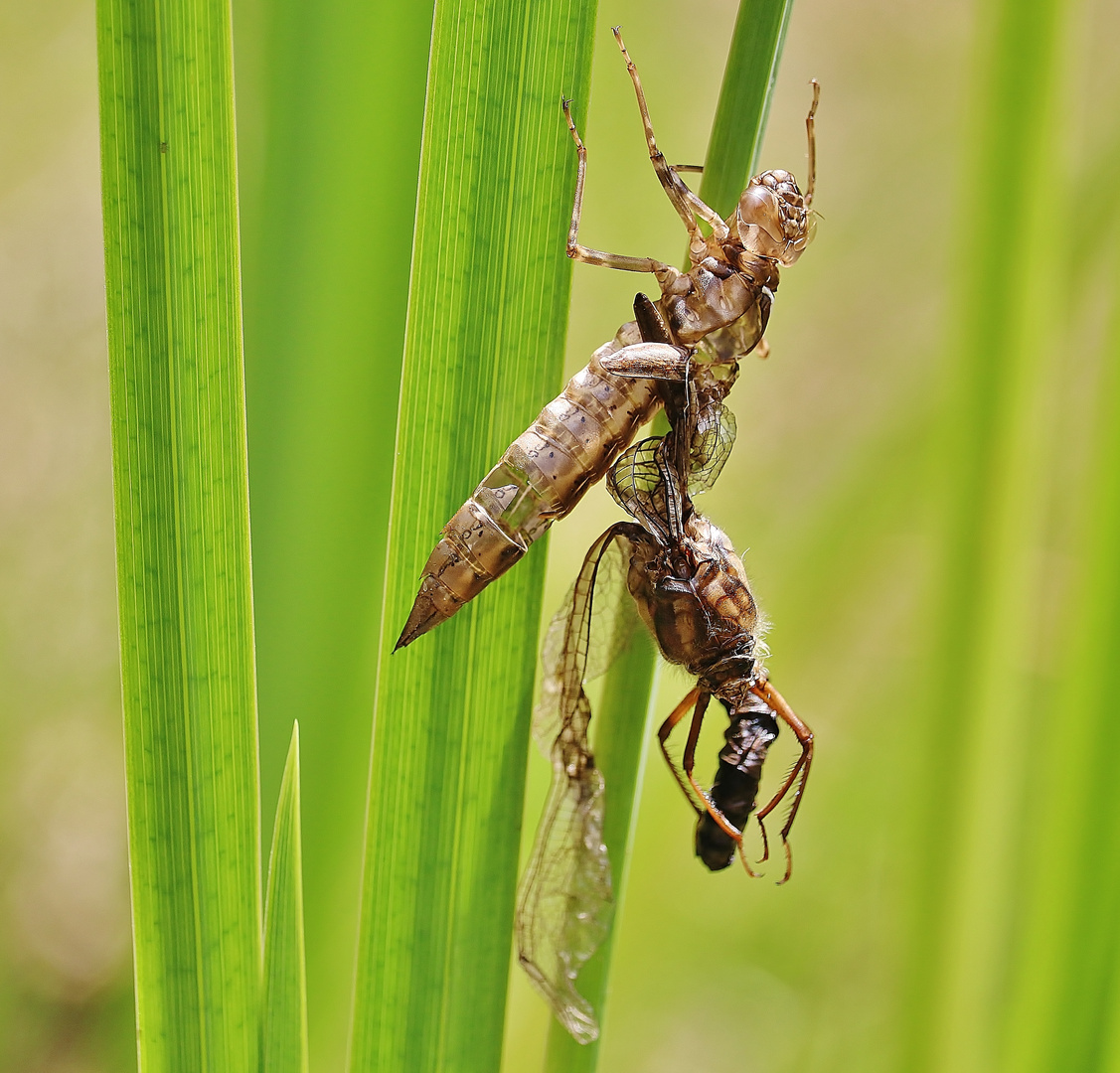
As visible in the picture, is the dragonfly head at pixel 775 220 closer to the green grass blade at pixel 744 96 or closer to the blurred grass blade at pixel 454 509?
the green grass blade at pixel 744 96

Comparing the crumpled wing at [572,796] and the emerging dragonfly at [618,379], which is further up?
the emerging dragonfly at [618,379]

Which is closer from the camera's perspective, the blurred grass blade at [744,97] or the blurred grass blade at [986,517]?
the blurred grass blade at [744,97]

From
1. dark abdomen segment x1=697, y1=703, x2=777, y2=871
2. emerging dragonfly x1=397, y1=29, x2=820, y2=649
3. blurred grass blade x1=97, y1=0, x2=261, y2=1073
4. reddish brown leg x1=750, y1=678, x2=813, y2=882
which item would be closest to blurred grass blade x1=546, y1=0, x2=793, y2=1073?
emerging dragonfly x1=397, y1=29, x2=820, y2=649

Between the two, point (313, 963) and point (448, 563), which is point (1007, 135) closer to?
point (448, 563)

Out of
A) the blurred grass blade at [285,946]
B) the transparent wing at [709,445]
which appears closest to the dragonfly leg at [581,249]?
the transparent wing at [709,445]

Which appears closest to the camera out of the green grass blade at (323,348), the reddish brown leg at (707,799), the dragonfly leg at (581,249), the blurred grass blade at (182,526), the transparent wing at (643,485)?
the blurred grass blade at (182,526)

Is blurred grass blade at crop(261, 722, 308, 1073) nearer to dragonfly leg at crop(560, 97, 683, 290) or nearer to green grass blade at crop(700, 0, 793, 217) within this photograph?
dragonfly leg at crop(560, 97, 683, 290)

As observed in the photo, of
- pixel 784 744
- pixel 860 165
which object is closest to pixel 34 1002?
pixel 784 744
